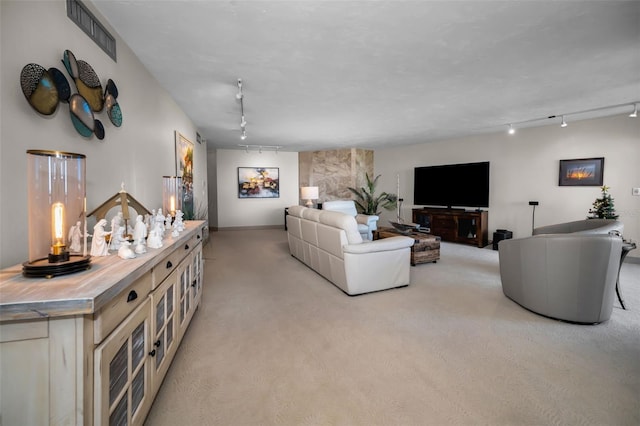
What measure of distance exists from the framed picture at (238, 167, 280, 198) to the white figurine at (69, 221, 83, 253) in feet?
25.0

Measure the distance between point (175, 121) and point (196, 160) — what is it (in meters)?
1.61

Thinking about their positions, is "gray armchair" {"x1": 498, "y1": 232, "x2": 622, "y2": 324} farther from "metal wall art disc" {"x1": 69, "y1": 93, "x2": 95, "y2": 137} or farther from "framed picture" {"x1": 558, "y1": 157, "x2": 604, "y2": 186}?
"metal wall art disc" {"x1": 69, "y1": 93, "x2": 95, "y2": 137}

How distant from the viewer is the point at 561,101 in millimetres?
4035

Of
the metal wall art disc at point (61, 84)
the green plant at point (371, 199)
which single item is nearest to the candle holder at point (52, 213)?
the metal wall art disc at point (61, 84)

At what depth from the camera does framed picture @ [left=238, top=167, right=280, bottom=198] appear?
8836mm

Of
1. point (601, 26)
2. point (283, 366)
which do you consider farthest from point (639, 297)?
point (283, 366)

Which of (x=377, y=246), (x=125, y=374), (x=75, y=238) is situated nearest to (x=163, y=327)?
(x=125, y=374)

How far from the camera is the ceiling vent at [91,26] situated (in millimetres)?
1733

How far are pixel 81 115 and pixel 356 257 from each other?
107 inches

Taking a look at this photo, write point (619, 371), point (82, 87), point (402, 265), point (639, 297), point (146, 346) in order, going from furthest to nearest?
1. point (402, 265)
2. point (639, 297)
3. point (619, 371)
4. point (82, 87)
5. point (146, 346)

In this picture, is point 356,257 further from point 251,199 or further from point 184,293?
point 251,199

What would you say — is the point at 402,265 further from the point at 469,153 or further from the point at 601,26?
the point at 469,153

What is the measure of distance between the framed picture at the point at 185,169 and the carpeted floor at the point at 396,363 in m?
1.39

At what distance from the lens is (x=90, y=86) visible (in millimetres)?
1864
